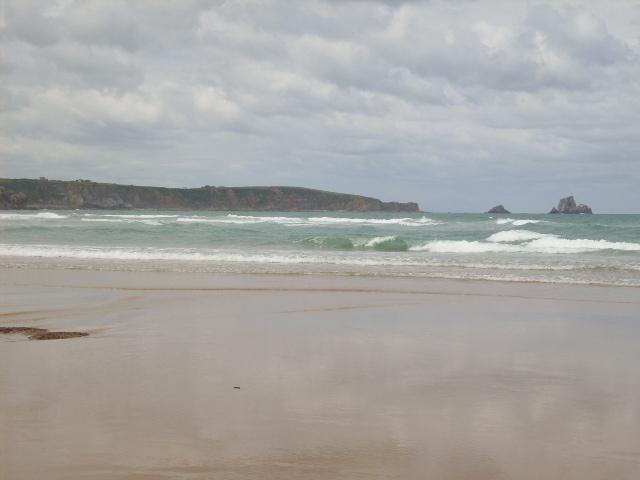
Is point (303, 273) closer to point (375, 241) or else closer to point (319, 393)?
point (319, 393)

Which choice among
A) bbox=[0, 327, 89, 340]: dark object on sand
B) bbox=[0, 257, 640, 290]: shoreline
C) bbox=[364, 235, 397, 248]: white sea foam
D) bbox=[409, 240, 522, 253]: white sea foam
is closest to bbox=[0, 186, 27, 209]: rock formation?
bbox=[364, 235, 397, 248]: white sea foam

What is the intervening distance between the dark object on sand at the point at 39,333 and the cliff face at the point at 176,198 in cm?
10505

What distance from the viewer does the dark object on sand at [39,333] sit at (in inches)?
283

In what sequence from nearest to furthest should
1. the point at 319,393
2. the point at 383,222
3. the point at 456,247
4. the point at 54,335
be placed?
the point at 319,393, the point at 54,335, the point at 456,247, the point at 383,222

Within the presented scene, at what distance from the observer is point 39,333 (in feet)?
24.3

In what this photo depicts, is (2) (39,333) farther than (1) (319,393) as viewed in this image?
Yes

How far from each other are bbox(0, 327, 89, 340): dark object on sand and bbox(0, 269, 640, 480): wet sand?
0.22 metres

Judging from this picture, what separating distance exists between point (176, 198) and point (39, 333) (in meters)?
120

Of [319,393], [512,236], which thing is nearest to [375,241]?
[512,236]

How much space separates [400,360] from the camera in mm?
6238

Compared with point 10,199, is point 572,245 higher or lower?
lower

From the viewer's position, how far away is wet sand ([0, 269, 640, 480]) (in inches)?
146

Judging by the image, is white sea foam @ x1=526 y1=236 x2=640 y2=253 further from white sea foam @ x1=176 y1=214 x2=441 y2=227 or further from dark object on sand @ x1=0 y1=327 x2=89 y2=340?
dark object on sand @ x1=0 y1=327 x2=89 y2=340

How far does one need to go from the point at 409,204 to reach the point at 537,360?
466 feet
